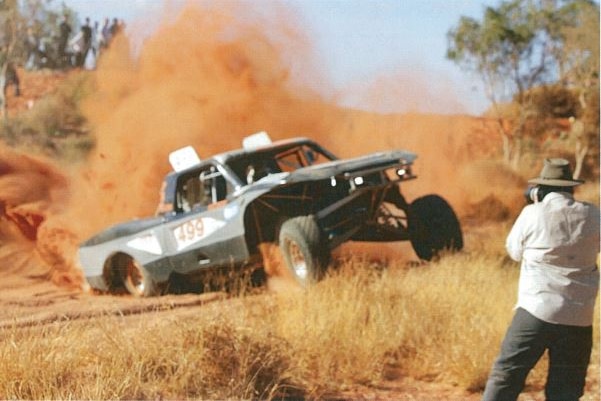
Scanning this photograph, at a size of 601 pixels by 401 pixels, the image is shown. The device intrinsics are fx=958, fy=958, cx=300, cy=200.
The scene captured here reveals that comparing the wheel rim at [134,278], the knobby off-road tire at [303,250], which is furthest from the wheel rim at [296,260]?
the wheel rim at [134,278]

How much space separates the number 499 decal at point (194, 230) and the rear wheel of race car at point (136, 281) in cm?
69

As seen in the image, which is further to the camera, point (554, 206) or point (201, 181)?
point (201, 181)

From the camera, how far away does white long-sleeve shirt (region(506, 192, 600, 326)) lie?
599 centimetres

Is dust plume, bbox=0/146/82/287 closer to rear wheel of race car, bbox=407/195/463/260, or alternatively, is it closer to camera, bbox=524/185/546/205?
rear wheel of race car, bbox=407/195/463/260

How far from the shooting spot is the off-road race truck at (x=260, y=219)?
1089cm

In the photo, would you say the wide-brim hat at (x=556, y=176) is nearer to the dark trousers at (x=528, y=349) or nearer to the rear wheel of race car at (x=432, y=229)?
the dark trousers at (x=528, y=349)

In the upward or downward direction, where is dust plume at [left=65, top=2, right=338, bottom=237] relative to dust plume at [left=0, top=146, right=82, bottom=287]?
upward

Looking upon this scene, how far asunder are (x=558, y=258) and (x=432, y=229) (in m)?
6.20

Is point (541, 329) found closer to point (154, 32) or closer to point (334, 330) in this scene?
point (334, 330)

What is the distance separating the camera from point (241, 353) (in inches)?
307

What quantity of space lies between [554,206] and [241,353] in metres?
2.97

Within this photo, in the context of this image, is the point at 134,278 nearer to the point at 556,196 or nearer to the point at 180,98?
the point at 180,98

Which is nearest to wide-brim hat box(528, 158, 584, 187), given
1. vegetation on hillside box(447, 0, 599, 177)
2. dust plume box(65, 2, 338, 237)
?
dust plume box(65, 2, 338, 237)

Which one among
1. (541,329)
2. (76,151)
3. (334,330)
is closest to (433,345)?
(334,330)
